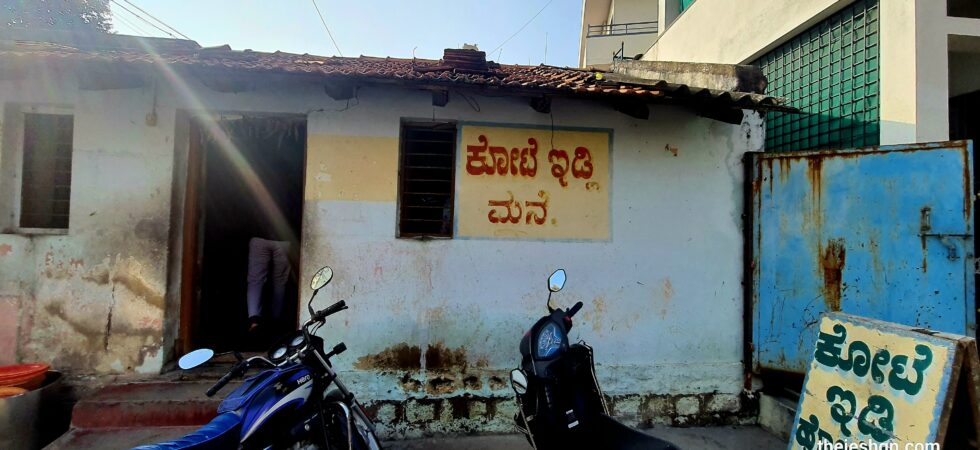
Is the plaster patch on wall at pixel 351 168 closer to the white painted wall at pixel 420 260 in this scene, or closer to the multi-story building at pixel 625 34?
the white painted wall at pixel 420 260

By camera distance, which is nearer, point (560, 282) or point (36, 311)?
point (560, 282)

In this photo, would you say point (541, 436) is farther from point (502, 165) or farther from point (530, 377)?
point (502, 165)

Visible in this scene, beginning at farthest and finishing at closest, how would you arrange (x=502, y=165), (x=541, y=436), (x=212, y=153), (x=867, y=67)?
(x=212, y=153) → (x=867, y=67) → (x=502, y=165) → (x=541, y=436)

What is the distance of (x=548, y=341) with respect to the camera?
270cm

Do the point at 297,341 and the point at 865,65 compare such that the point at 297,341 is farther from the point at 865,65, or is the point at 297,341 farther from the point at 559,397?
the point at 865,65

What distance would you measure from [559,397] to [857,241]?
3217 mm

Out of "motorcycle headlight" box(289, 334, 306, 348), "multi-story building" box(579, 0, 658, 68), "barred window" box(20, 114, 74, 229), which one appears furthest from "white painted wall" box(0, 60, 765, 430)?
"multi-story building" box(579, 0, 658, 68)

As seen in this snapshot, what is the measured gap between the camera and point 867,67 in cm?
454

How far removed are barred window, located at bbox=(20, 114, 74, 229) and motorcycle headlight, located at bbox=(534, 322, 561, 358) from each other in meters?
4.66

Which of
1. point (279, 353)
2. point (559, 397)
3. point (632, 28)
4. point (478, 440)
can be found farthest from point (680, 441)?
point (632, 28)

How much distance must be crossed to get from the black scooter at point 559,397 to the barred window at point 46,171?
15.2ft

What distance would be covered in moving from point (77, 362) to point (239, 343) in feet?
5.46

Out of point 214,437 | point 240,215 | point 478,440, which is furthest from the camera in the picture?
point 240,215

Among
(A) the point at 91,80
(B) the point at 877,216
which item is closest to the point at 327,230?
(A) the point at 91,80
